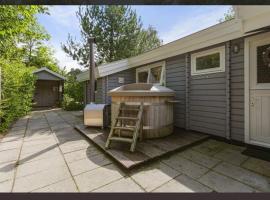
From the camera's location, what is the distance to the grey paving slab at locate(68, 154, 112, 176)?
8.86 feet

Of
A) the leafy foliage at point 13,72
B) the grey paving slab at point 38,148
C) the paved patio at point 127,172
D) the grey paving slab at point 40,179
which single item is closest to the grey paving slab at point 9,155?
the paved patio at point 127,172

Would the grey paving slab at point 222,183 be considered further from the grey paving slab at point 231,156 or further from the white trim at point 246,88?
the white trim at point 246,88

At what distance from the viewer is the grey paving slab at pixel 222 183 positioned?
213cm

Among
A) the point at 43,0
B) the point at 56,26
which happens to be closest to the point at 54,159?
the point at 43,0

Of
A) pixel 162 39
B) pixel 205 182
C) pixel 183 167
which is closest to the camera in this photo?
pixel 205 182

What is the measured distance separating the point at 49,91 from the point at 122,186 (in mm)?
14161

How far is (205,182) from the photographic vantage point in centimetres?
231

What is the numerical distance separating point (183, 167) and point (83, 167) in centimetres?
159

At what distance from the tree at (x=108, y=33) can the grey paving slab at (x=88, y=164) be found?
35.1 ft

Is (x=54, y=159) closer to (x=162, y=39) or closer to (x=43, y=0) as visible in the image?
(x=43, y=0)

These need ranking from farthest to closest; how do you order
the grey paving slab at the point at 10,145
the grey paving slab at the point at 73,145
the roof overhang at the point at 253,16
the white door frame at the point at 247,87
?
1. the grey paving slab at the point at 10,145
2. the grey paving slab at the point at 73,145
3. the white door frame at the point at 247,87
4. the roof overhang at the point at 253,16

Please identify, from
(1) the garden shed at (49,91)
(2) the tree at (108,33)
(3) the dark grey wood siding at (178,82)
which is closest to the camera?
(3) the dark grey wood siding at (178,82)

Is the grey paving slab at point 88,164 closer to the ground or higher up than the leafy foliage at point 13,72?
closer to the ground

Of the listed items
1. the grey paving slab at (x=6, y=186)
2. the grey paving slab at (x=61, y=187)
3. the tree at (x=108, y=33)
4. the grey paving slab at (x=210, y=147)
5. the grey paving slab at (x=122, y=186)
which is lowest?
the grey paving slab at (x=6, y=186)
